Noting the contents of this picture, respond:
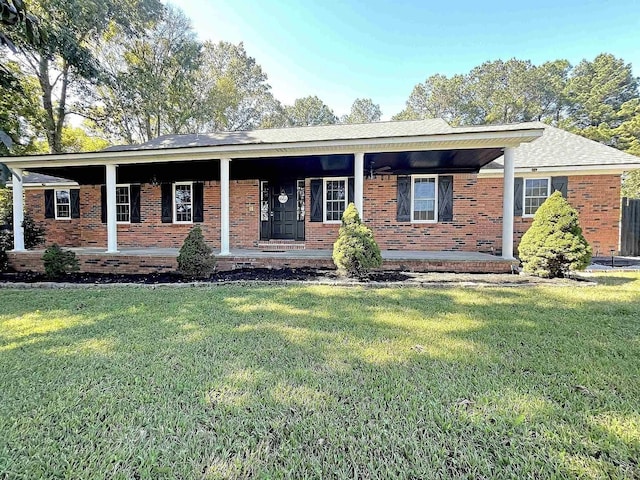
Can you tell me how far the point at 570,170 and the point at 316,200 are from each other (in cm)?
793

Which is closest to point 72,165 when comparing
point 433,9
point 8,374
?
point 8,374

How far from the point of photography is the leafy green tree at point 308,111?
106 feet

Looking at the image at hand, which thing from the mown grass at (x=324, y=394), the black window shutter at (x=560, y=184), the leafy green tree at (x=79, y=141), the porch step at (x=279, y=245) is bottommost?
the mown grass at (x=324, y=394)

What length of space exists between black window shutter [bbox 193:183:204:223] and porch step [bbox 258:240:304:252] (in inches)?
95.4

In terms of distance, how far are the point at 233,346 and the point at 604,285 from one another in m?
6.89

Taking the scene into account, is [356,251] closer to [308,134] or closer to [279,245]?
[279,245]

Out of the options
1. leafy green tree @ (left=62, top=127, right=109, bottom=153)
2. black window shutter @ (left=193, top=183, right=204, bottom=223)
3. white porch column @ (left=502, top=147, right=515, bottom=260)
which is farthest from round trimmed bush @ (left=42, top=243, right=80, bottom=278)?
leafy green tree @ (left=62, top=127, right=109, bottom=153)

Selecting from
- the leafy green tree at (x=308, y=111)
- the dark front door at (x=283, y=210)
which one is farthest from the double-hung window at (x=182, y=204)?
the leafy green tree at (x=308, y=111)

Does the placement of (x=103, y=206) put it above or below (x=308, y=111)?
below

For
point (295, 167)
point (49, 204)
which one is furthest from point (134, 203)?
point (295, 167)

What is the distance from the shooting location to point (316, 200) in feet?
33.8

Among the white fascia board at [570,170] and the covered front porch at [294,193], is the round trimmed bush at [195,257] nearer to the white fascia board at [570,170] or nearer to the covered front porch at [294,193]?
the covered front porch at [294,193]

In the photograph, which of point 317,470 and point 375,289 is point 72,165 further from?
point 317,470

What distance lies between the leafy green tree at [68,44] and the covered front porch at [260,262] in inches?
236
